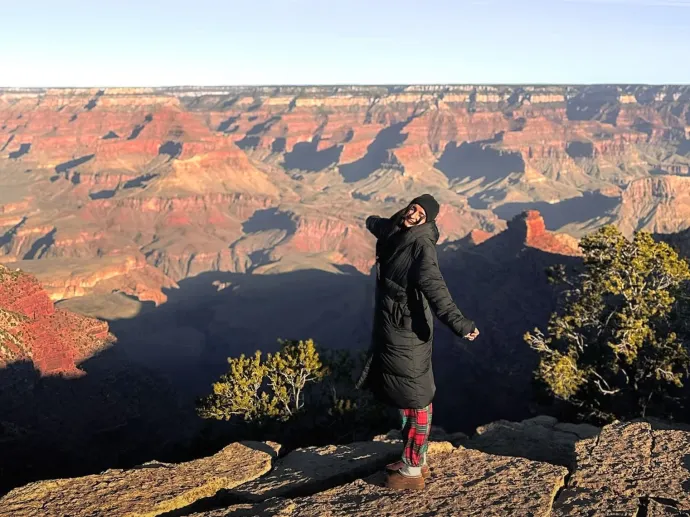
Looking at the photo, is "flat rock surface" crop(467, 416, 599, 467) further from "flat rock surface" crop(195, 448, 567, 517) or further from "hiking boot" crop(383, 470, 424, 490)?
"hiking boot" crop(383, 470, 424, 490)

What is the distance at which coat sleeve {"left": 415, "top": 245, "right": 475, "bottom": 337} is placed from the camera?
7656 millimetres

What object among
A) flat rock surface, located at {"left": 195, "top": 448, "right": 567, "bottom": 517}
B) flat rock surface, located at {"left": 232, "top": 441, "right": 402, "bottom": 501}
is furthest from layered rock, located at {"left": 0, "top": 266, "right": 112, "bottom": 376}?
flat rock surface, located at {"left": 195, "top": 448, "right": 567, "bottom": 517}

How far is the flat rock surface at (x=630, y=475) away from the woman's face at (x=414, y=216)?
439 centimetres

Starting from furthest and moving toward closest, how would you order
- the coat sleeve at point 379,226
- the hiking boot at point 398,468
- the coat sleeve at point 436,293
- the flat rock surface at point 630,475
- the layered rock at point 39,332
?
the layered rock at point 39,332, the hiking boot at point 398,468, the coat sleeve at point 379,226, the flat rock surface at point 630,475, the coat sleeve at point 436,293

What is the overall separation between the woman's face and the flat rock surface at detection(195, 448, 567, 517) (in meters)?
3.88

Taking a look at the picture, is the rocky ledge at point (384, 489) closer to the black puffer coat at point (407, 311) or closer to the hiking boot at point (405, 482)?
the hiking boot at point (405, 482)

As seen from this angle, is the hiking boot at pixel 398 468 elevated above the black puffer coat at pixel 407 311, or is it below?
below

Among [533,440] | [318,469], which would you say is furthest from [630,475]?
[318,469]

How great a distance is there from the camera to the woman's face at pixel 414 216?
8219 millimetres

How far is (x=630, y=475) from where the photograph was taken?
9.35 metres

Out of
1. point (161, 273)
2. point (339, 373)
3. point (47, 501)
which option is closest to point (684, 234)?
point (339, 373)

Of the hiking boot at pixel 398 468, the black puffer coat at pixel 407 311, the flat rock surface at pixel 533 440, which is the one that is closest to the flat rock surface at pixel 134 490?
the hiking boot at pixel 398 468

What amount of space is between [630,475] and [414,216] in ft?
17.7

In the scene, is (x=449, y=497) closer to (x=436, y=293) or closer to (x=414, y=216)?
(x=436, y=293)
